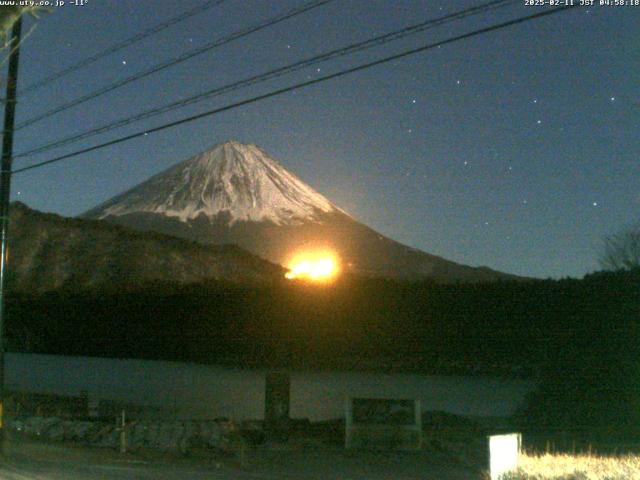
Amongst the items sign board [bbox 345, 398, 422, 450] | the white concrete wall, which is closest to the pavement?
sign board [bbox 345, 398, 422, 450]

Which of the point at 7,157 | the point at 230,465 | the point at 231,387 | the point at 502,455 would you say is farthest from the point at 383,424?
the point at 231,387

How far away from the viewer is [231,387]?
34.0 meters

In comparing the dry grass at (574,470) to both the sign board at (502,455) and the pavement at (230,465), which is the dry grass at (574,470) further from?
the pavement at (230,465)

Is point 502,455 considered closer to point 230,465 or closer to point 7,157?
point 230,465

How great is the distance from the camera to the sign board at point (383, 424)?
1873 centimetres

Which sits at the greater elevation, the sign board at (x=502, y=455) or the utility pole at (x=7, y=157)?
the utility pole at (x=7, y=157)

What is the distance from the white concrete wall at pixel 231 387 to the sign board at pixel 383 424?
7766mm

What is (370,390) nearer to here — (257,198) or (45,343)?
(45,343)

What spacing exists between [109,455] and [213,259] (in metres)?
42.7

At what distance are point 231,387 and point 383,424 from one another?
52.3 ft

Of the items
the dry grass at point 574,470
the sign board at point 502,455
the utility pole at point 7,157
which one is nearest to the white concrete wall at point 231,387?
the utility pole at point 7,157

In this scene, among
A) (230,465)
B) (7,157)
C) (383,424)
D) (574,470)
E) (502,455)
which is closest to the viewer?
(574,470)

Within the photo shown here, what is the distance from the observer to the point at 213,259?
59375mm

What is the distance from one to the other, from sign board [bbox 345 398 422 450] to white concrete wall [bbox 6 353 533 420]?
7766mm
